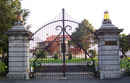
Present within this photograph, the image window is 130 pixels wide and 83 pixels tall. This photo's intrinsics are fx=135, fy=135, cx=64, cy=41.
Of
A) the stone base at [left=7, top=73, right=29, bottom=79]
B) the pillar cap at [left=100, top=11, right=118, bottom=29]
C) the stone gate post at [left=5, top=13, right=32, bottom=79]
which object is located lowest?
the stone base at [left=7, top=73, right=29, bottom=79]

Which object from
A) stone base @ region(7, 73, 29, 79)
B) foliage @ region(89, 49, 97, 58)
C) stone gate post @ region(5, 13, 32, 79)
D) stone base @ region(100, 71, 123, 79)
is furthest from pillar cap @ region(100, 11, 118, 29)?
stone base @ region(7, 73, 29, 79)

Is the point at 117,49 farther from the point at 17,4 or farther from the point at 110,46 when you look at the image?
the point at 17,4

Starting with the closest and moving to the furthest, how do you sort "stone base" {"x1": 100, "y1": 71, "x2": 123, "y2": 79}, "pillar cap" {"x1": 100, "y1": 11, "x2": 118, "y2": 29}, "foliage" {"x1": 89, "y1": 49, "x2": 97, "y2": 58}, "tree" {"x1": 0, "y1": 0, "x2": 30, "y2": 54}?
"stone base" {"x1": 100, "y1": 71, "x2": 123, "y2": 79} < "pillar cap" {"x1": 100, "y1": 11, "x2": 118, "y2": 29} < "foliage" {"x1": 89, "y1": 49, "x2": 97, "y2": 58} < "tree" {"x1": 0, "y1": 0, "x2": 30, "y2": 54}

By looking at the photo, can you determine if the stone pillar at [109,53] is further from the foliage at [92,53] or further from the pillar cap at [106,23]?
the foliage at [92,53]

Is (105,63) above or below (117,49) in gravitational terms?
below

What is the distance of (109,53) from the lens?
26.5ft

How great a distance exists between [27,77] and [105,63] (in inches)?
186

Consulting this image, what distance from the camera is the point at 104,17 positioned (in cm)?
857

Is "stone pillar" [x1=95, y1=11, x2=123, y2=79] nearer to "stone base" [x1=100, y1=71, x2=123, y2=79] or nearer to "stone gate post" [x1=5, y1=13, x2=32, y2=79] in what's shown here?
"stone base" [x1=100, y1=71, x2=123, y2=79]

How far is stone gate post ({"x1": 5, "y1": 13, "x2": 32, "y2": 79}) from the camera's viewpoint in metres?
8.02

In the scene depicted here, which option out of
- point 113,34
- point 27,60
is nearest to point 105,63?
point 113,34

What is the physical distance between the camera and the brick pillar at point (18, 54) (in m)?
8.02

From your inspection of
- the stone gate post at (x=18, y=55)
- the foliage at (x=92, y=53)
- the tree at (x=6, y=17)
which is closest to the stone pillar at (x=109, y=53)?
the foliage at (x=92, y=53)

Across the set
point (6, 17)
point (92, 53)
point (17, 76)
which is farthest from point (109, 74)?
point (6, 17)
